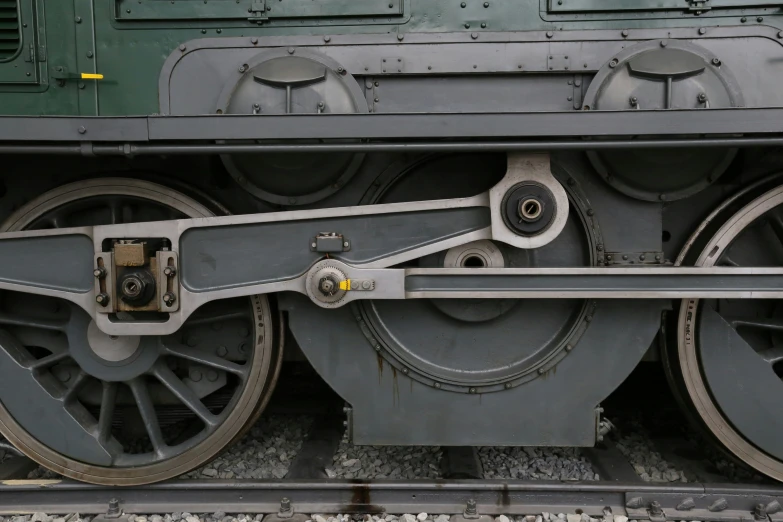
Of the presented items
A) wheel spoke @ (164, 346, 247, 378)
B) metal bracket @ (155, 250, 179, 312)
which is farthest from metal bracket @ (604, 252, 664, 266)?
metal bracket @ (155, 250, 179, 312)

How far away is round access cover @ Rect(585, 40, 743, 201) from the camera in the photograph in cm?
215

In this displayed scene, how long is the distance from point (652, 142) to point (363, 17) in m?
1.38

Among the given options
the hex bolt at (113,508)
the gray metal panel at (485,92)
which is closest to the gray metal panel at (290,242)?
the gray metal panel at (485,92)

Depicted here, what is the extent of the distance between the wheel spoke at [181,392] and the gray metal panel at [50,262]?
0.50 meters

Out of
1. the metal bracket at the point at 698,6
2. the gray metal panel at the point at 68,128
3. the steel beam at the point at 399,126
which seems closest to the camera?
the steel beam at the point at 399,126

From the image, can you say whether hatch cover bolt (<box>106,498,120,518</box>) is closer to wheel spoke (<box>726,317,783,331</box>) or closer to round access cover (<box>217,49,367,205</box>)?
round access cover (<box>217,49,367,205</box>)

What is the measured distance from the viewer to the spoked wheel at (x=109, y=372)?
2408 mm

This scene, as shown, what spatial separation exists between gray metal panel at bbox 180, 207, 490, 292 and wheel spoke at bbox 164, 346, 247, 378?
402mm

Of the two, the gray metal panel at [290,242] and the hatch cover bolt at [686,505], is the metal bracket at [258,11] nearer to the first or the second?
the gray metal panel at [290,242]

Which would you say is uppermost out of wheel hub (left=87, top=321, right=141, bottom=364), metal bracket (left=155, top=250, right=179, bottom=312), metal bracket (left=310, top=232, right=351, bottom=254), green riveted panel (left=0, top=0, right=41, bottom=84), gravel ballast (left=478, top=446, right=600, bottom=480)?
green riveted panel (left=0, top=0, right=41, bottom=84)

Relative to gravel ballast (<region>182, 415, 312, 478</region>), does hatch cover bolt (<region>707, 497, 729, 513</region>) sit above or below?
above

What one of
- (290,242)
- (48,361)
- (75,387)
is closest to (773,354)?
(290,242)

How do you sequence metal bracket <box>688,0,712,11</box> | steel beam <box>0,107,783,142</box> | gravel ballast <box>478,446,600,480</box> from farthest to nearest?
gravel ballast <box>478,446,600,480</box> → metal bracket <box>688,0,712,11</box> → steel beam <box>0,107,783,142</box>

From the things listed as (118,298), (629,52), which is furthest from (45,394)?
(629,52)
